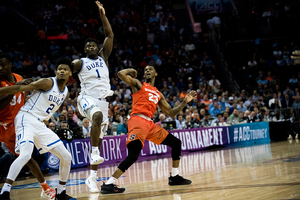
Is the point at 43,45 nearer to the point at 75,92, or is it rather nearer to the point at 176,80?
the point at 75,92

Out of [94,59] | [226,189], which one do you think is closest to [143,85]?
[94,59]

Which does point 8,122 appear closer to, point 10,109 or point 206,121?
point 10,109

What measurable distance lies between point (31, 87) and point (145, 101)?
2.01 meters

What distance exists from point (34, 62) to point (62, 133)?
8.42 m

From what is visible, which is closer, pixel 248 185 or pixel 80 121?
pixel 248 185

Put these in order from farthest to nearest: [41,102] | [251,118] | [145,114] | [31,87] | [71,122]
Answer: [251,118] < [71,122] < [145,114] < [41,102] < [31,87]

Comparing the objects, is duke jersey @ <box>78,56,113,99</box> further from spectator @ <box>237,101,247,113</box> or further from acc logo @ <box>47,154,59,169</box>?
spectator @ <box>237,101,247,113</box>

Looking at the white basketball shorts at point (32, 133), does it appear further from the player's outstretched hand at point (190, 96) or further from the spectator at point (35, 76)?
the spectator at point (35, 76)

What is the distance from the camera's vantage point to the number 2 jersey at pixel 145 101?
19.9ft

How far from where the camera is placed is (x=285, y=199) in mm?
4172

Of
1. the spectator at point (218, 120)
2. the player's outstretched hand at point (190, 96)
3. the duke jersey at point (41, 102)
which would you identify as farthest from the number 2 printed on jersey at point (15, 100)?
the spectator at point (218, 120)

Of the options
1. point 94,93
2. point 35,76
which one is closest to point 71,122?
point 35,76

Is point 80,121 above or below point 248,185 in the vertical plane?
above

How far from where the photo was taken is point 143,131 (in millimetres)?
5840
